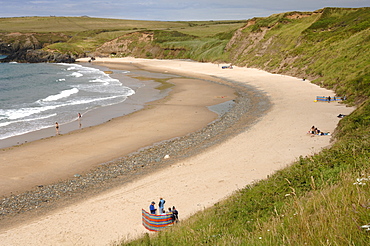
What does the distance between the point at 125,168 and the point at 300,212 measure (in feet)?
48.7

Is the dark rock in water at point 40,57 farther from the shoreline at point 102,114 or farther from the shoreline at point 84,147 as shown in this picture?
the shoreline at point 84,147

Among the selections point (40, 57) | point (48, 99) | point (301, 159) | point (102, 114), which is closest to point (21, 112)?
point (102, 114)

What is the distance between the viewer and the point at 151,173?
→ 18719mm

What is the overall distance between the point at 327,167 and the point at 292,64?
49346mm

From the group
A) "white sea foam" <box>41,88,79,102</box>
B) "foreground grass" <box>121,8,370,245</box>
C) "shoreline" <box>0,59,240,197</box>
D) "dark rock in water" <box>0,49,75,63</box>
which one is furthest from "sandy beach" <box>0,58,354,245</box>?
"dark rock in water" <box>0,49,75,63</box>

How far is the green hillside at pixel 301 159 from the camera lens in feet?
18.6

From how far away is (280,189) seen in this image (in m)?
9.92

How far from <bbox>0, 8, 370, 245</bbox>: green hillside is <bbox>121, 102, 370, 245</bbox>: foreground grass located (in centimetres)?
2

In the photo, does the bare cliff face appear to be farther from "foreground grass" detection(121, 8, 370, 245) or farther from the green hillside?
"foreground grass" detection(121, 8, 370, 245)

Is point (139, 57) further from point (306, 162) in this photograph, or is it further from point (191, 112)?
point (306, 162)

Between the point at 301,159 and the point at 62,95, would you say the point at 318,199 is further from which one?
the point at 62,95

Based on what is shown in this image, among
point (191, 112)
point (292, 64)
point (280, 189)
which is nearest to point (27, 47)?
point (292, 64)

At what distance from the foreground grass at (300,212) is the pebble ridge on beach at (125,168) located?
857 cm

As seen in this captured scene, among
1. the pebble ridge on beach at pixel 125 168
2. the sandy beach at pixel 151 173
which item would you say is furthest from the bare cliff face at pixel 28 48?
the pebble ridge on beach at pixel 125 168
